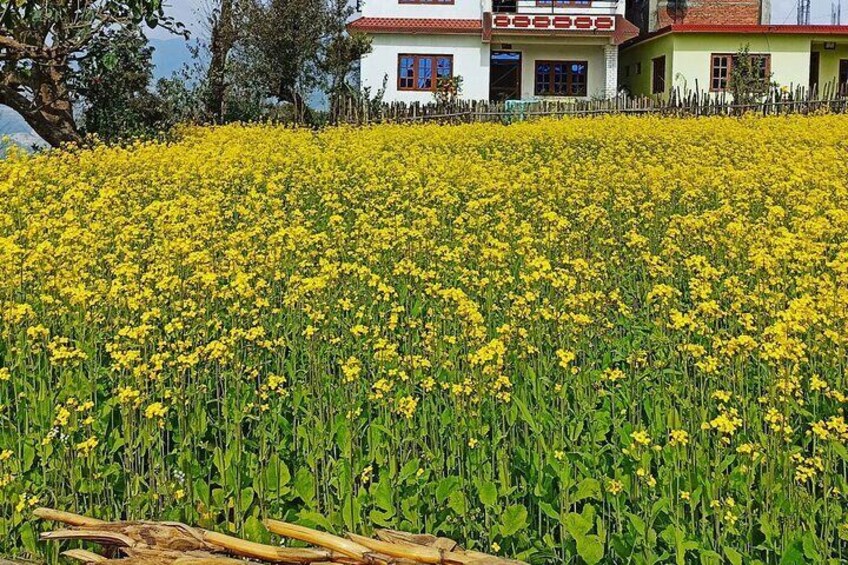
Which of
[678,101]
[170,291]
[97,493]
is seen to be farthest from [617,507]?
[678,101]

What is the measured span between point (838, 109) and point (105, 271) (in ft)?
60.1

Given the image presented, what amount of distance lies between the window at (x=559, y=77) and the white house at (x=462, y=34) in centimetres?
88

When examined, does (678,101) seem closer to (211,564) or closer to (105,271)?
(105,271)

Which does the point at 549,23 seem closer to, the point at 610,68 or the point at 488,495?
the point at 610,68

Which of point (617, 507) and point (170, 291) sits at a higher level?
point (170, 291)

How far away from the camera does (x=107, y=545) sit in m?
2.13

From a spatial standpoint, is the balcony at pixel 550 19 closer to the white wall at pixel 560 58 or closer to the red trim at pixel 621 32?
the red trim at pixel 621 32

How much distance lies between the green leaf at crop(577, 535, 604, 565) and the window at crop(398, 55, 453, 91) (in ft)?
102

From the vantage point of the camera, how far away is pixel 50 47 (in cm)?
1339

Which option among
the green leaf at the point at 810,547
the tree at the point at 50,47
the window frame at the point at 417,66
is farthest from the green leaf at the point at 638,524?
the window frame at the point at 417,66

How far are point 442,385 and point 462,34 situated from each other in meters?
30.7

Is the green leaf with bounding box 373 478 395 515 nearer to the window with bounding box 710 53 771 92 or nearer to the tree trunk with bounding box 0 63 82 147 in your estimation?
the tree trunk with bounding box 0 63 82 147

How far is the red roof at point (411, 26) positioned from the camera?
106 ft

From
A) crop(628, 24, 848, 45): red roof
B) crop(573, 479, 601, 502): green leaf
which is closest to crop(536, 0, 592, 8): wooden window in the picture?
crop(628, 24, 848, 45): red roof
